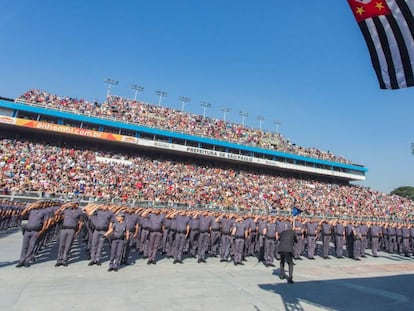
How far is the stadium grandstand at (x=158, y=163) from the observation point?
85.1 feet

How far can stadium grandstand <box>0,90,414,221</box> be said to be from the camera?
85.1 ft

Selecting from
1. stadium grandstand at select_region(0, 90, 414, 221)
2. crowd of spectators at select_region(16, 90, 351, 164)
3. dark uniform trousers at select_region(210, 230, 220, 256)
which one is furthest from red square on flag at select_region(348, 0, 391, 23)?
crowd of spectators at select_region(16, 90, 351, 164)

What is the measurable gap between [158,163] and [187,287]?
101 feet

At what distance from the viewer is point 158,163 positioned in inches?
1448

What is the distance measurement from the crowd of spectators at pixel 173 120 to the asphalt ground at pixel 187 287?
29.4m

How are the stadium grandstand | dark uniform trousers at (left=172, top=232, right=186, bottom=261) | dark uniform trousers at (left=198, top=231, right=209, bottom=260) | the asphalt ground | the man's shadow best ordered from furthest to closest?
the stadium grandstand, dark uniform trousers at (left=198, top=231, right=209, bottom=260), dark uniform trousers at (left=172, top=232, right=186, bottom=261), the man's shadow, the asphalt ground

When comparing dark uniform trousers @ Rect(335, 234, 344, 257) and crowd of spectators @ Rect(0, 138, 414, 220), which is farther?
crowd of spectators @ Rect(0, 138, 414, 220)

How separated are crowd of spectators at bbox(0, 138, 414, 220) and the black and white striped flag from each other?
2004 cm

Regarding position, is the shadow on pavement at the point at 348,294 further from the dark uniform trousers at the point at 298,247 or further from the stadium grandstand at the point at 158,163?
the stadium grandstand at the point at 158,163

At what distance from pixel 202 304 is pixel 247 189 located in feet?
103

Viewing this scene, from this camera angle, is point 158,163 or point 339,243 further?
point 158,163

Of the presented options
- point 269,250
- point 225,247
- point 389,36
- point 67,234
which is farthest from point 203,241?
point 389,36

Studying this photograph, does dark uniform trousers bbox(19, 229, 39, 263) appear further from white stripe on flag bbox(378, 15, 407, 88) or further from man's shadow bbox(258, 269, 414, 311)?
white stripe on flag bbox(378, 15, 407, 88)

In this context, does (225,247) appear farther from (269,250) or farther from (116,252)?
(116,252)
